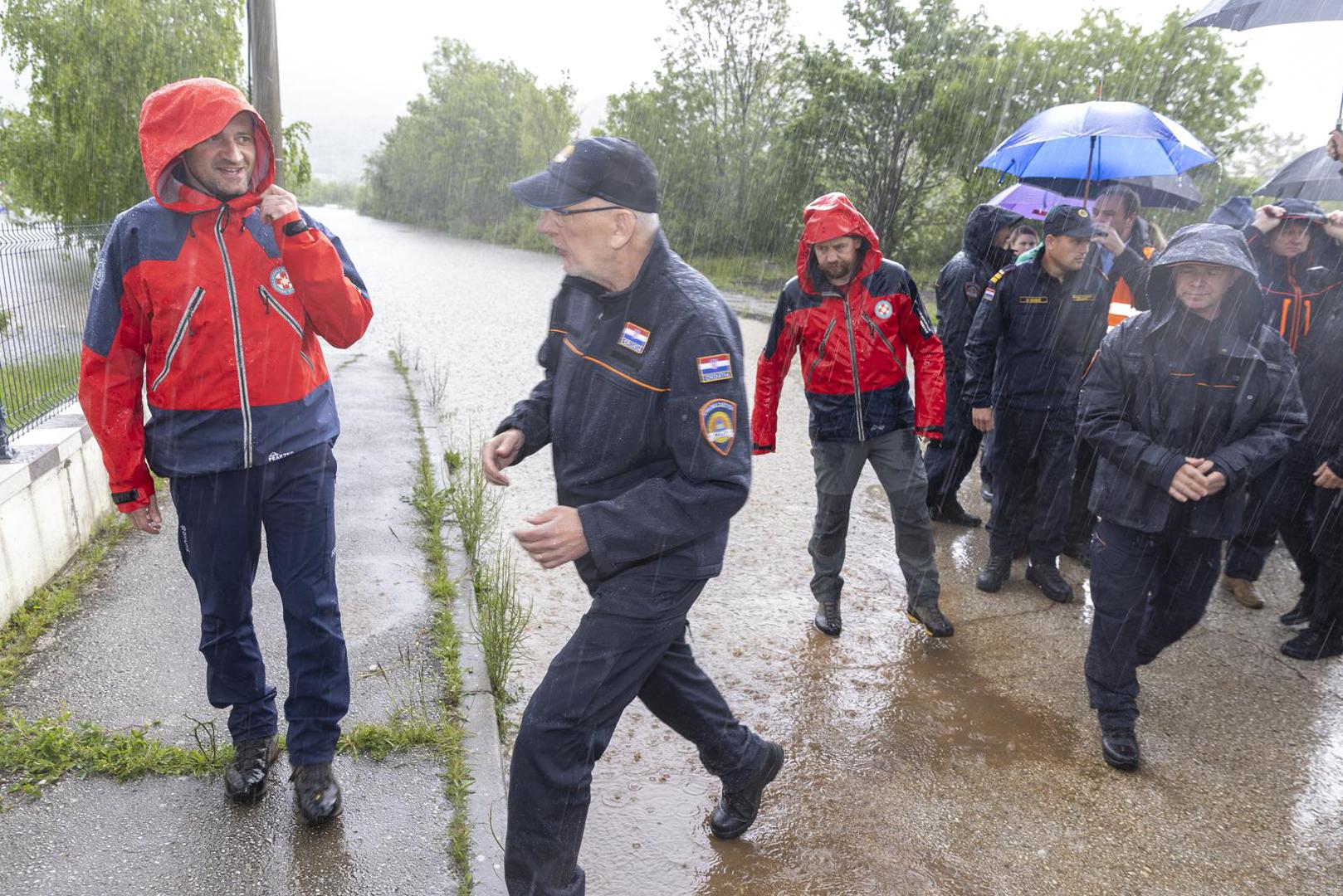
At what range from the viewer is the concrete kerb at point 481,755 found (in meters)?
2.84

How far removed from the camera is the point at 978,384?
5.07 metres

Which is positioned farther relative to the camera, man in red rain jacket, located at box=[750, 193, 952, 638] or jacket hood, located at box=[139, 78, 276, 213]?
man in red rain jacket, located at box=[750, 193, 952, 638]

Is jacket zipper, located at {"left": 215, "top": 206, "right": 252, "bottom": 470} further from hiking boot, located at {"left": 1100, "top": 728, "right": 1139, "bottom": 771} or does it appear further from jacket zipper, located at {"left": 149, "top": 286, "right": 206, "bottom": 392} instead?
hiking boot, located at {"left": 1100, "top": 728, "right": 1139, "bottom": 771}

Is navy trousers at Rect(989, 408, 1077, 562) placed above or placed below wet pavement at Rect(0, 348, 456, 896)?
above

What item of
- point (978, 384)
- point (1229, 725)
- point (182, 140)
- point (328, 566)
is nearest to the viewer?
point (182, 140)

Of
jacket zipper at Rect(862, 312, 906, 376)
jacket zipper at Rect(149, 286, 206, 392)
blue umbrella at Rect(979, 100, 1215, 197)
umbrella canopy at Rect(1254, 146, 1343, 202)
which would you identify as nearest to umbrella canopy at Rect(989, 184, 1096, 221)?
blue umbrella at Rect(979, 100, 1215, 197)

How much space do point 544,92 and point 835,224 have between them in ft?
154

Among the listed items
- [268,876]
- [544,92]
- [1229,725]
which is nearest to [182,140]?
[268,876]

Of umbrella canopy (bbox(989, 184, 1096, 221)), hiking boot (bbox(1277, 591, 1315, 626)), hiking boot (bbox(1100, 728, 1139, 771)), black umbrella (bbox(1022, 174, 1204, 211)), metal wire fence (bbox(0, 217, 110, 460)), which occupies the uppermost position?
black umbrella (bbox(1022, 174, 1204, 211))

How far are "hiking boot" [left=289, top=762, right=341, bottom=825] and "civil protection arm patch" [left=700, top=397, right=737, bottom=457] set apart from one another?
1726 millimetres

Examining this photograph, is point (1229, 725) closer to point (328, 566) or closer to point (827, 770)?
point (827, 770)

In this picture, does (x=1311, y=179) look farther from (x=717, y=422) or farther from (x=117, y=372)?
(x=117, y=372)

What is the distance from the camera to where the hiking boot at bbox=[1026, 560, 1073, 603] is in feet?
16.6

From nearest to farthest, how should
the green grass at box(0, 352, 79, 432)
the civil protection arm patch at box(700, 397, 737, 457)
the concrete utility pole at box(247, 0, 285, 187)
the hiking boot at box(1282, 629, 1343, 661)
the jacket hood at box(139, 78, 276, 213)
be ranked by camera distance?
the civil protection arm patch at box(700, 397, 737, 457)
the jacket hood at box(139, 78, 276, 213)
the hiking boot at box(1282, 629, 1343, 661)
the green grass at box(0, 352, 79, 432)
the concrete utility pole at box(247, 0, 285, 187)
